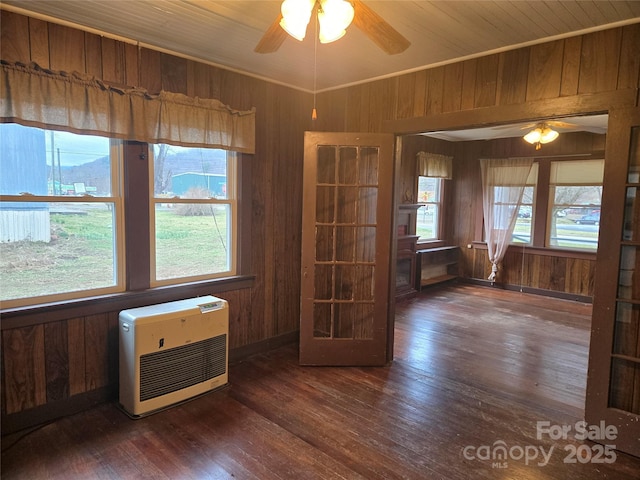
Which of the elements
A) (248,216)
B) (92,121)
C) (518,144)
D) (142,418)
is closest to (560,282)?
(518,144)

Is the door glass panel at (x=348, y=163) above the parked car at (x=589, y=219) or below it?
above

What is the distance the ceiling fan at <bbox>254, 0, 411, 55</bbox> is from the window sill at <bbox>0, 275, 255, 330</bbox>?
6.38ft

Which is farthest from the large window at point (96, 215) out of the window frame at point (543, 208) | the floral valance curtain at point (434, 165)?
the window frame at point (543, 208)

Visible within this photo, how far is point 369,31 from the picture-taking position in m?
1.88

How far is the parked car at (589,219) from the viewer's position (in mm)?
6177

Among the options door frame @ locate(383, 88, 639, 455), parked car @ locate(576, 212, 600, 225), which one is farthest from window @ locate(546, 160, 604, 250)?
door frame @ locate(383, 88, 639, 455)

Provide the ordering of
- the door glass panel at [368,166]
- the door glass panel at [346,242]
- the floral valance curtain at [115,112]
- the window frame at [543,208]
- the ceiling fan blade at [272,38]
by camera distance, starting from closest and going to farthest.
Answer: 1. the ceiling fan blade at [272,38]
2. the floral valance curtain at [115,112]
3. the door glass panel at [368,166]
4. the door glass panel at [346,242]
5. the window frame at [543,208]

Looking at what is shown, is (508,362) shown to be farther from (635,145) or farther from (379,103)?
(379,103)

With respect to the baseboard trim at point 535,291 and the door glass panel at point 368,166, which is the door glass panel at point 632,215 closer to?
the door glass panel at point 368,166

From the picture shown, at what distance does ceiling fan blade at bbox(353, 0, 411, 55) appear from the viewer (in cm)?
175

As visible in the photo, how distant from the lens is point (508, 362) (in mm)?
3820

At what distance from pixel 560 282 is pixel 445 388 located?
14.0ft

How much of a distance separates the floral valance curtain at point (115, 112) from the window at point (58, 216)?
15 centimetres

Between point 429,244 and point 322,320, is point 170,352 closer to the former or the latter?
point 322,320
